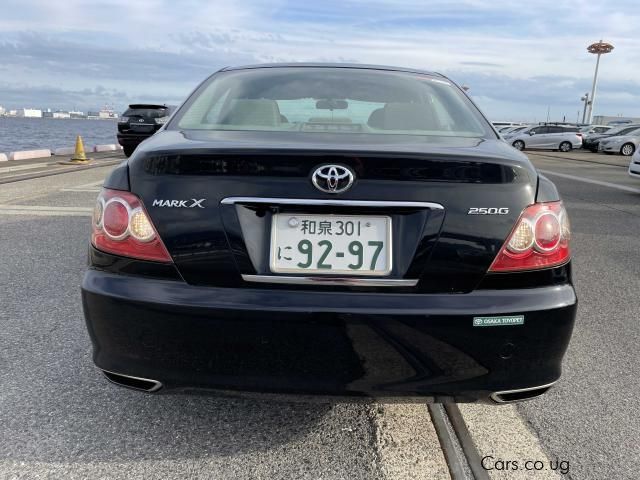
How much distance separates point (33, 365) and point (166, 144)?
1551 mm

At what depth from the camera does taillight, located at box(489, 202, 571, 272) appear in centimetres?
193

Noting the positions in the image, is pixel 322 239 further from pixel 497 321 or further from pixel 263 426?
pixel 263 426

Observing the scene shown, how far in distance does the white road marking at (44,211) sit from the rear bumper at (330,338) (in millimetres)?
5449

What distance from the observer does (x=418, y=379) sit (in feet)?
6.39

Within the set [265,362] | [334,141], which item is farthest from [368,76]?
[265,362]

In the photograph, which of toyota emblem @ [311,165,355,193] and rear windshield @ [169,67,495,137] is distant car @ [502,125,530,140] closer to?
rear windshield @ [169,67,495,137]

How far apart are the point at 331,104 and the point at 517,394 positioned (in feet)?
5.57

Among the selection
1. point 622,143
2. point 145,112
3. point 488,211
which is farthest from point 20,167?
point 622,143

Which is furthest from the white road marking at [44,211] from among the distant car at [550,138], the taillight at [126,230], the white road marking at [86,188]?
the distant car at [550,138]

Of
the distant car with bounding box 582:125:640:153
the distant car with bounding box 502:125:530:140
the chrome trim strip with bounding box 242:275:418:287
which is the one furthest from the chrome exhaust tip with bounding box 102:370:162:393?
the distant car with bounding box 502:125:530:140

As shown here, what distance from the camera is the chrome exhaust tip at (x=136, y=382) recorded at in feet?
6.64

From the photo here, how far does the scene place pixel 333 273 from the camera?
1894mm

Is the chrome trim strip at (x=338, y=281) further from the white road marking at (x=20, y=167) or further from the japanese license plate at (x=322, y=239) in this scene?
the white road marking at (x=20, y=167)

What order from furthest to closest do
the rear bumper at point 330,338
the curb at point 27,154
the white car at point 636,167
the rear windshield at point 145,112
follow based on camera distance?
the rear windshield at point 145,112 → the curb at point 27,154 → the white car at point 636,167 → the rear bumper at point 330,338
